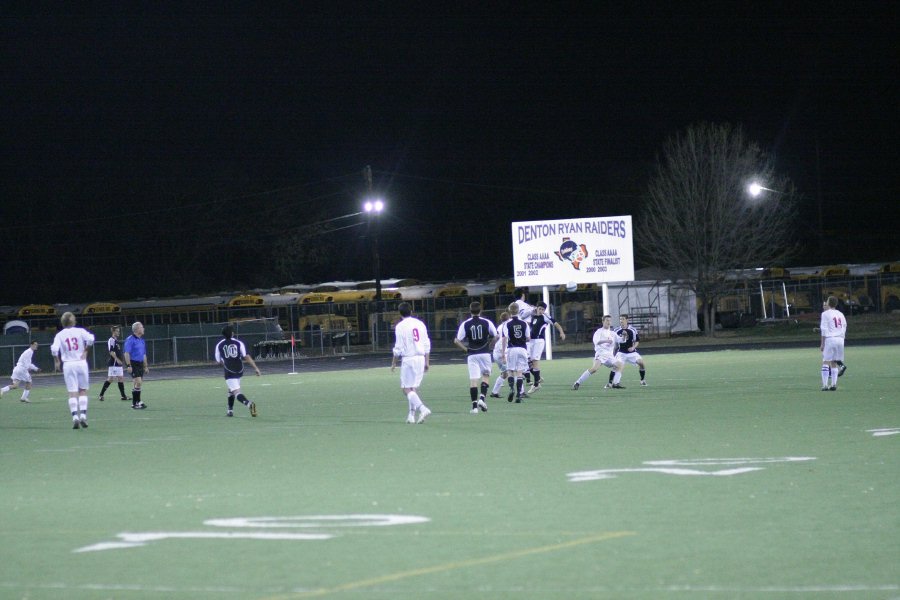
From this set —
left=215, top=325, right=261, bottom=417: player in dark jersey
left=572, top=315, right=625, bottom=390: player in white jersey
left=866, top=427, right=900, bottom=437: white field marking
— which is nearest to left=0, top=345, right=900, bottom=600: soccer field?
left=866, top=427, right=900, bottom=437: white field marking

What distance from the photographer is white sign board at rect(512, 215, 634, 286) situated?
51.4 m

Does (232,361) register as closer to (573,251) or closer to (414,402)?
(414,402)

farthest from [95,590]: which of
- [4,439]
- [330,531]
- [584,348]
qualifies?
[584,348]

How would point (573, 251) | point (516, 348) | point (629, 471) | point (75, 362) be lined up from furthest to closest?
point (573, 251) → point (516, 348) → point (75, 362) → point (629, 471)

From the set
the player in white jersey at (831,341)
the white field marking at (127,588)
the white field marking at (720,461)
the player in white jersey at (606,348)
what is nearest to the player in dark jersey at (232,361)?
the player in white jersey at (606,348)

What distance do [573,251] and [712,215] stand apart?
14018mm

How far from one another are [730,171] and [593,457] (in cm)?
5203

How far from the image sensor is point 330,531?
9.31 meters

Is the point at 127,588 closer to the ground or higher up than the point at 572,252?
closer to the ground

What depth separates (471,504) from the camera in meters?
10.6

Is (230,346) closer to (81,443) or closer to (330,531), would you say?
(81,443)

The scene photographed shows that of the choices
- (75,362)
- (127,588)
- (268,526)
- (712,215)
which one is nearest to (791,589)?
(127,588)

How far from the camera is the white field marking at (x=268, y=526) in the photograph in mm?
9047

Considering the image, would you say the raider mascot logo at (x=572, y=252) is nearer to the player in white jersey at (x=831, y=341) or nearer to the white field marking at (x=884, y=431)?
the player in white jersey at (x=831, y=341)
